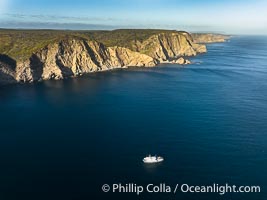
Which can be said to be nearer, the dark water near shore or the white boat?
the dark water near shore

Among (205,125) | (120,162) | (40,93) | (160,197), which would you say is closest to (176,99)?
(205,125)

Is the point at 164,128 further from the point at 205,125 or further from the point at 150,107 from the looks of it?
the point at 150,107

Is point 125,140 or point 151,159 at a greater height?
point 125,140

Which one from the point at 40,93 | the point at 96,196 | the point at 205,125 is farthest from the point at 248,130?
the point at 40,93

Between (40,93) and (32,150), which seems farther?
(40,93)

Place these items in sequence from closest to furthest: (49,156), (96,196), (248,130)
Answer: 1. (96,196)
2. (49,156)
3. (248,130)

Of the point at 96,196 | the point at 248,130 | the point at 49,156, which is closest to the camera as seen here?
the point at 96,196

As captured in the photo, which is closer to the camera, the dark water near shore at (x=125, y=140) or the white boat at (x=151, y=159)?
the dark water near shore at (x=125, y=140)

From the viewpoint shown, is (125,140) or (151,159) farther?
(125,140)
